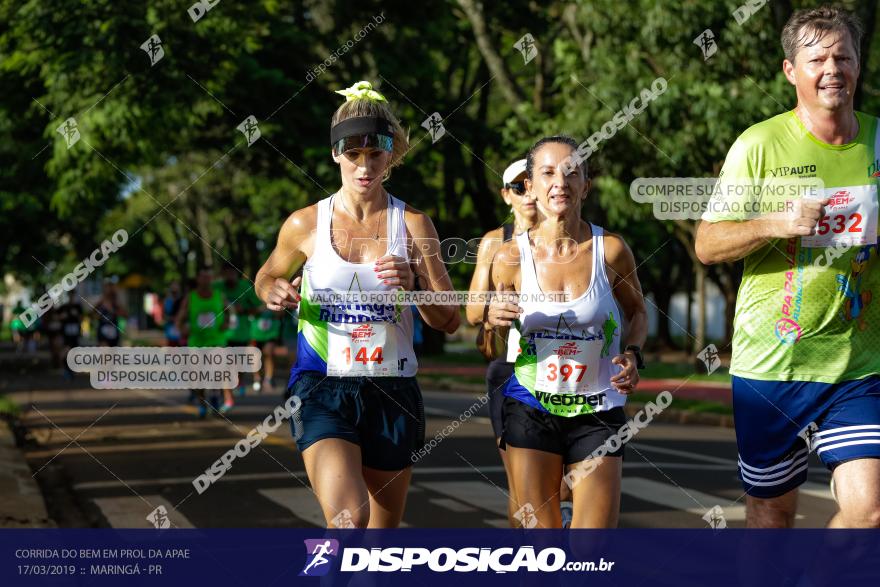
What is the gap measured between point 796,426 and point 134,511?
19.5 ft

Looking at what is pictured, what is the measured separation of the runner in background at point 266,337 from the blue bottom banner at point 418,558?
1387 cm

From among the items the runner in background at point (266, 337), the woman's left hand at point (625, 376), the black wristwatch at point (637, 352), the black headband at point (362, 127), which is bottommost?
the woman's left hand at point (625, 376)

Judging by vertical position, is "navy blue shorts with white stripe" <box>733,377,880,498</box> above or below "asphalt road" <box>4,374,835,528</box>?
below

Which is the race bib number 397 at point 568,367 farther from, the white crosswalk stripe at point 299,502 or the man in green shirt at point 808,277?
the white crosswalk stripe at point 299,502

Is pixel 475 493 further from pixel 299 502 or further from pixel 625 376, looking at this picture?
pixel 625 376

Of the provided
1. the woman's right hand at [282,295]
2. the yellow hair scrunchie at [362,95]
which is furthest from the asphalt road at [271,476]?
the yellow hair scrunchie at [362,95]

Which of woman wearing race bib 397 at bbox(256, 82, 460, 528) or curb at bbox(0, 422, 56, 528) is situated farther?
curb at bbox(0, 422, 56, 528)

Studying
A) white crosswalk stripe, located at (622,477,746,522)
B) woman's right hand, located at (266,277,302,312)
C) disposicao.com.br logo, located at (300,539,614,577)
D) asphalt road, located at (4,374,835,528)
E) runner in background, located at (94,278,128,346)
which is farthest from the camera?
runner in background, located at (94,278,128,346)

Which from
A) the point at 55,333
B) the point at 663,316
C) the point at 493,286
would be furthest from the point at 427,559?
the point at 663,316

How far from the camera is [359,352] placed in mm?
5031

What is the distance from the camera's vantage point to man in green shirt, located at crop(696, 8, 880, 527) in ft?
14.8

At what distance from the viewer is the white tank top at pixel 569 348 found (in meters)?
5.24

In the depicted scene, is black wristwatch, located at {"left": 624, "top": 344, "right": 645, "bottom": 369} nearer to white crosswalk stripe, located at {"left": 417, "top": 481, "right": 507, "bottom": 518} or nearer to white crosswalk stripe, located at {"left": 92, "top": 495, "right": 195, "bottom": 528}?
white crosswalk stripe, located at {"left": 417, "top": 481, "right": 507, "bottom": 518}

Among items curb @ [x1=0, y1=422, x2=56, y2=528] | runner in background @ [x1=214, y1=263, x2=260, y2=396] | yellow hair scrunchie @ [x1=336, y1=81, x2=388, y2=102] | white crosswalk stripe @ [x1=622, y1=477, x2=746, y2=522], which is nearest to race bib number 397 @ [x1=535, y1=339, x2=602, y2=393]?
yellow hair scrunchie @ [x1=336, y1=81, x2=388, y2=102]
